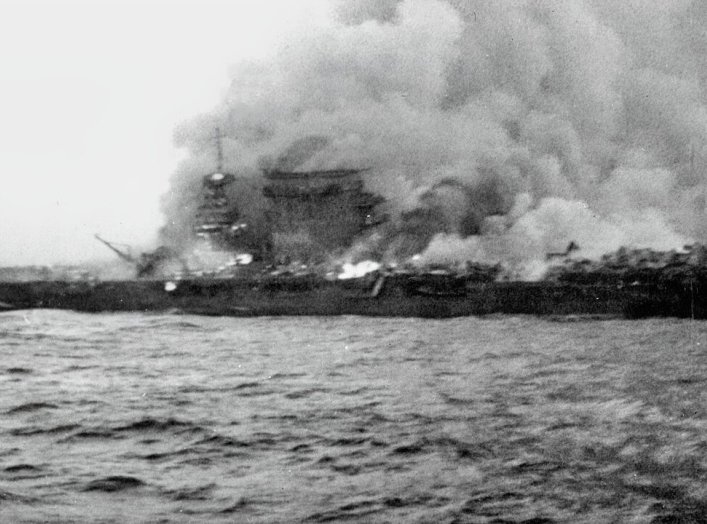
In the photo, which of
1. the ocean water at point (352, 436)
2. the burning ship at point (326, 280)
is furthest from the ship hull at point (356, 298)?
the ocean water at point (352, 436)

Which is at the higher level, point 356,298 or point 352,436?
point 356,298

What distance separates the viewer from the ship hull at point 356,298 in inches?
1351

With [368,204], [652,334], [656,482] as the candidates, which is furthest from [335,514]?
[368,204]

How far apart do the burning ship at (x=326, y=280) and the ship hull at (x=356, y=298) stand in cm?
4

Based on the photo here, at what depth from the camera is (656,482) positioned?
387 inches

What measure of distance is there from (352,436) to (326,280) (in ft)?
87.9

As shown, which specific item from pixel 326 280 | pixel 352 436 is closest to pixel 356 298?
pixel 326 280

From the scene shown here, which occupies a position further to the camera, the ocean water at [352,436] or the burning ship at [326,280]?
the burning ship at [326,280]

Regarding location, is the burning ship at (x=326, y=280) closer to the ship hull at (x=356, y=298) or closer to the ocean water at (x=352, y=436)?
the ship hull at (x=356, y=298)

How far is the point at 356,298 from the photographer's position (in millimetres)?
38406

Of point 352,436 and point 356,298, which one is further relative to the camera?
point 356,298

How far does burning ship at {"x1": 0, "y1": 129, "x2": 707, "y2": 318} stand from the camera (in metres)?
35.1

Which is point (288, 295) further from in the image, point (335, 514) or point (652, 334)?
point (335, 514)

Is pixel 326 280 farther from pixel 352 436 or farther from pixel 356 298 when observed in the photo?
pixel 352 436
